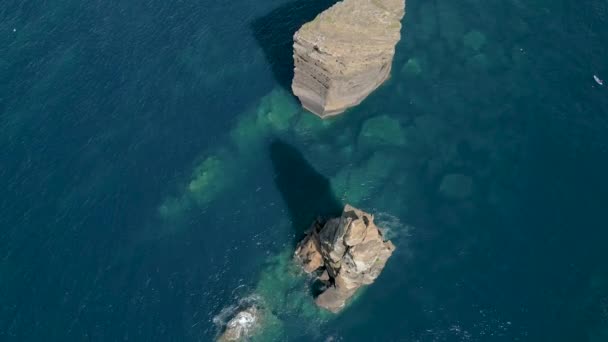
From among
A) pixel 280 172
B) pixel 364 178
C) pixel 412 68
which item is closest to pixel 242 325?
pixel 280 172

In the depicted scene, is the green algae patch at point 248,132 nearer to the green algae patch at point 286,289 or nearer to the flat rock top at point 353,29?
the flat rock top at point 353,29

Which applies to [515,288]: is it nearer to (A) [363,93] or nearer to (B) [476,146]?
(B) [476,146]

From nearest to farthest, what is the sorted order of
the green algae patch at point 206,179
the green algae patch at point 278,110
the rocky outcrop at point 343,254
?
1. the rocky outcrop at point 343,254
2. the green algae patch at point 206,179
3. the green algae patch at point 278,110

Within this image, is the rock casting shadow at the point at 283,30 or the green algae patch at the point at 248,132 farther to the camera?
the rock casting shadow at the point at 283,30

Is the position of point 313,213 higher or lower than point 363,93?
lower

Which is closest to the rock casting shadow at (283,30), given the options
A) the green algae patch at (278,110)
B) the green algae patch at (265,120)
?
the green algae patch at (278,110)

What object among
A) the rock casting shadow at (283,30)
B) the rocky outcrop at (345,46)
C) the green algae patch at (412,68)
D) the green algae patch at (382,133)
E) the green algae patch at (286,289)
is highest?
the rocky outcrop at (345,46)

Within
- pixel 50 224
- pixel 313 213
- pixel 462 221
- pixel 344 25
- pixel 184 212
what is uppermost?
pixel 344 25

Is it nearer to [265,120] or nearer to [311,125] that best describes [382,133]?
[311,125]

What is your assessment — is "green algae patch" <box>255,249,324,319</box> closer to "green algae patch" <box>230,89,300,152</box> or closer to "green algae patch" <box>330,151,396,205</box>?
"green algae patch" <box>330,151,396,205</box>

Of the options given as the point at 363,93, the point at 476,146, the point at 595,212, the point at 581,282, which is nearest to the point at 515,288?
the point at 581,282
